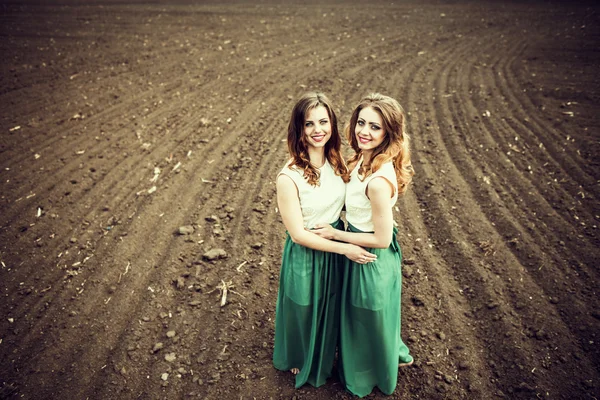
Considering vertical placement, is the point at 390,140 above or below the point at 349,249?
above

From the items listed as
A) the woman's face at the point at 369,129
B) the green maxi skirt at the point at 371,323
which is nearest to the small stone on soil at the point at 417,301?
the green maxi skirt at the point at 371,323

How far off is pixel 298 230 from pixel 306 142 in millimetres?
602

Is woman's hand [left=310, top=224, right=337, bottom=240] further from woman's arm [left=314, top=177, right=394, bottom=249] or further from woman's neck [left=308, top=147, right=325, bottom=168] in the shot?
woman's neck [left=308, top=147, right=325, bottom=168]

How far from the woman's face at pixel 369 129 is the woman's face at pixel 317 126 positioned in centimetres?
21

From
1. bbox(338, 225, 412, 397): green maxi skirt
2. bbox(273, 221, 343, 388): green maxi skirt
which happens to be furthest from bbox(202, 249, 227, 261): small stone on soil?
bbox(338, 225, 412, 397): green maxi skirt

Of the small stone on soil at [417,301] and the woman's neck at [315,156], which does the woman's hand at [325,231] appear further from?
the small stone on soil at [417,301]

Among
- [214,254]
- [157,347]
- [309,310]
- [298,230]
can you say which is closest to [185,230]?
[214,254]

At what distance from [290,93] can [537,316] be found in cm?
640

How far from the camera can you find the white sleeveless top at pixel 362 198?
232 cm

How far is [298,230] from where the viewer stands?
2.42 metres

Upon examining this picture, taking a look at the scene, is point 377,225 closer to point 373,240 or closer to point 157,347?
point 373,240

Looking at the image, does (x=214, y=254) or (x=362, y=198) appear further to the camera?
(x=214, y=254)

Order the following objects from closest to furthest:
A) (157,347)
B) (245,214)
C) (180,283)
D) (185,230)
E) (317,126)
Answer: (317,126) → (157,347) → (180,283) → (185,230) → (245,214)

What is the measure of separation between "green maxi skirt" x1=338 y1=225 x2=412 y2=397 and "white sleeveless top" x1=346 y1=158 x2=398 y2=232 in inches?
3.8
